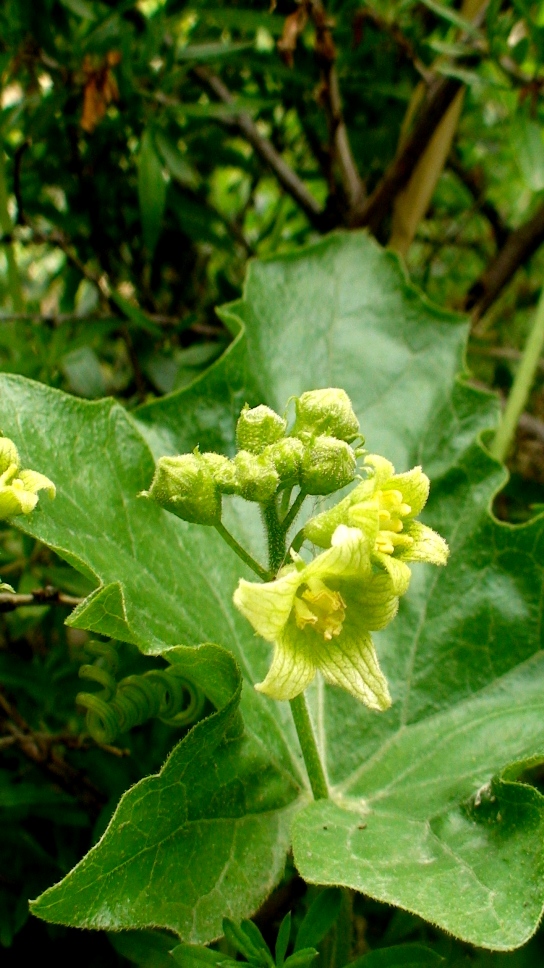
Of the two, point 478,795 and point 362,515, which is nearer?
point 362,515

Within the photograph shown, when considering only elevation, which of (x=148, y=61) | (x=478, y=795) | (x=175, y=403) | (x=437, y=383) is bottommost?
(x=478, y=795)

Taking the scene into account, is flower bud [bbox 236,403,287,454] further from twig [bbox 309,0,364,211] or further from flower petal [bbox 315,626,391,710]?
twig [bbox 309,0,364,211]

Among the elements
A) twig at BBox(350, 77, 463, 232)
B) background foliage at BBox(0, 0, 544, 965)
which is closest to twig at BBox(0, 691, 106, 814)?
background foliage at BBox(0, 0, 544, 965)

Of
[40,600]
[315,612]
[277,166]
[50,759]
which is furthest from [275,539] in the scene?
[277,166]

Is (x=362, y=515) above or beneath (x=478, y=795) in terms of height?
above

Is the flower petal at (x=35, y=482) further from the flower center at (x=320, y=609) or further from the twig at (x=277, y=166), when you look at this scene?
the twig at (x=277, y=166)

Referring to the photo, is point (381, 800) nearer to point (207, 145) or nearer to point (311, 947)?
point (311, 947)

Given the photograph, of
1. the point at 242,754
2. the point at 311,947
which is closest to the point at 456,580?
the point at 242,754

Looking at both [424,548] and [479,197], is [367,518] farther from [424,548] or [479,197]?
[479,197]
